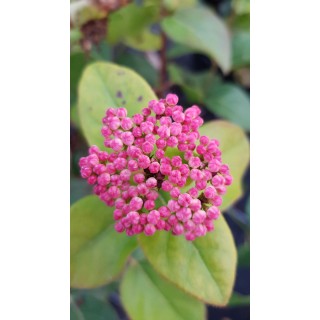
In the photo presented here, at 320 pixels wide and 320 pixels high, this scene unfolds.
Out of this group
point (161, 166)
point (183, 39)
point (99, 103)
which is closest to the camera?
point (161, 166)

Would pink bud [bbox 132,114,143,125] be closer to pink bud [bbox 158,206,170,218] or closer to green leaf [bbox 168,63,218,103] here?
pink bud [bbox 158,206,170,218]

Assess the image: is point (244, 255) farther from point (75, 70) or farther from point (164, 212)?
point (75, 70)

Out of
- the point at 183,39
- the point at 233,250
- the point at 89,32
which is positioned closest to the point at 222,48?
the point at 183,39

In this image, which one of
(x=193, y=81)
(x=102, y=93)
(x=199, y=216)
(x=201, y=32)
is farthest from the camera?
(x=193, y=81)

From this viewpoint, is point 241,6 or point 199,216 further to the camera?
point 241,6

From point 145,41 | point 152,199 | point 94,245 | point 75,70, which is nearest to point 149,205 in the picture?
point 152,199

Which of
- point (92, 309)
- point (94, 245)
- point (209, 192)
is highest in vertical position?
point (209, 192)
